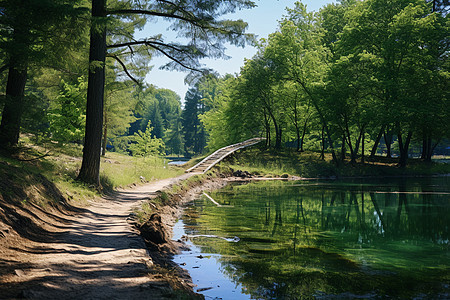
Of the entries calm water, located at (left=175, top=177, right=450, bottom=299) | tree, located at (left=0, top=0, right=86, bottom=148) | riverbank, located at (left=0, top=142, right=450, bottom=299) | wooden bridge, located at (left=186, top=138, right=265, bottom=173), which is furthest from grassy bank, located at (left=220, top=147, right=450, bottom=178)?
tree, located at (left=0, top=0, right=86, bottom=148)

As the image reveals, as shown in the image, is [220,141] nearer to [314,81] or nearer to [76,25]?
[314,81]

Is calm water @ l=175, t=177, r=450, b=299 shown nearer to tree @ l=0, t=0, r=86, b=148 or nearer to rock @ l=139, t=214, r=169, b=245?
rock @ l=139, t=214, r=169, b=245

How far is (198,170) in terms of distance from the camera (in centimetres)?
3023

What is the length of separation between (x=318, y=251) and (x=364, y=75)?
2716 centimetres

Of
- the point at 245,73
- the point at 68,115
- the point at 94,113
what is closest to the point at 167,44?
the point at 94,113

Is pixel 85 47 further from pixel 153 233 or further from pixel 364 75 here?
pixel 364 75

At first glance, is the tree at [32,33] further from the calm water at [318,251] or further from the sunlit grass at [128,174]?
the sunlit grass at [128,174]

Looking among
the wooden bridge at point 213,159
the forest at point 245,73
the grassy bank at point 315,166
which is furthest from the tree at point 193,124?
the grassy bank at point 315,166

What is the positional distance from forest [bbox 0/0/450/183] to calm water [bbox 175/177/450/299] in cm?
516

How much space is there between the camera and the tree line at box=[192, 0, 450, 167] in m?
31.2

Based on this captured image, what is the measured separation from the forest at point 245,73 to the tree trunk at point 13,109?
34 millimetres

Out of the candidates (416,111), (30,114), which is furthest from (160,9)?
(416,111)

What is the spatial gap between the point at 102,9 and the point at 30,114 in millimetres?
5129

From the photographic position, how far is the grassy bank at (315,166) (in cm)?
3372
